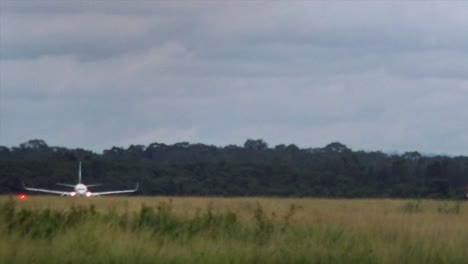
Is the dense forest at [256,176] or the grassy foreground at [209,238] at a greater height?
the dense forest at [256,176]

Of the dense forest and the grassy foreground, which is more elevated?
the dense forest

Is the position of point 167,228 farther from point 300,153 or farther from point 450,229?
point 300,153

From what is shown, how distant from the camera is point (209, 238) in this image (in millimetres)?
22031

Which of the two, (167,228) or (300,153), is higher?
(300,153)

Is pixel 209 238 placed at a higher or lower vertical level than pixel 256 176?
lower

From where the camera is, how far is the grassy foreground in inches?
769

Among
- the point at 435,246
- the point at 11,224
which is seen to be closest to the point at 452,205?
the point at 435,246

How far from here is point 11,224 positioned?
71.2 feet

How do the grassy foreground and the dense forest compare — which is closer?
the grassy foreground

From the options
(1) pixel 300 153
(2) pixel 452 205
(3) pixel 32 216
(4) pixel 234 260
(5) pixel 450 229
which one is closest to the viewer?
(4) pixel 234 260

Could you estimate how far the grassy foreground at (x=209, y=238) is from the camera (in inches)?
769

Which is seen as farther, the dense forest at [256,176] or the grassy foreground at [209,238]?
the dense forest at [256,176]

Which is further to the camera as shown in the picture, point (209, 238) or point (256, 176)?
point (256, 176)

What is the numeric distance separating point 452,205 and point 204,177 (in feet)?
85.5
